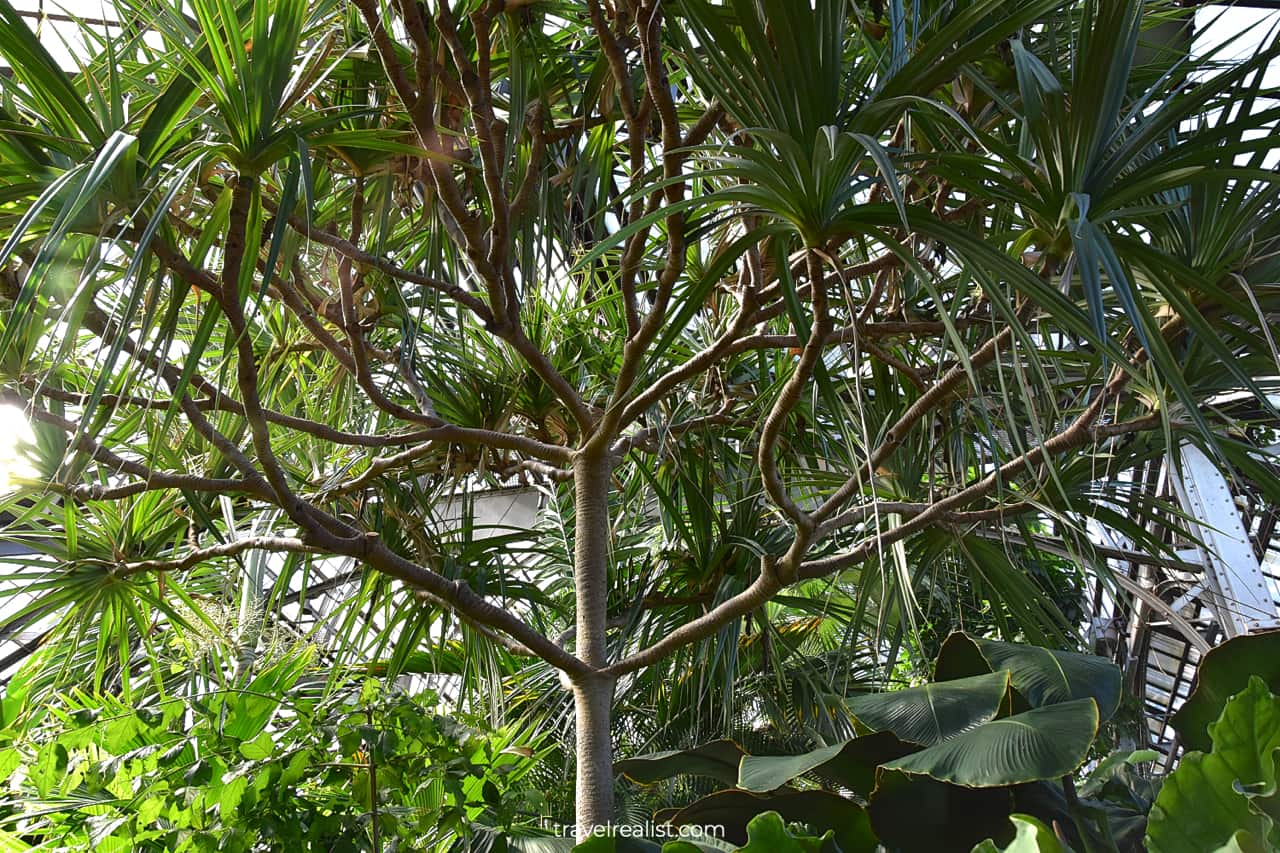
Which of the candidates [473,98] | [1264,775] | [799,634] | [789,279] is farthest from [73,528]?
[799,634]

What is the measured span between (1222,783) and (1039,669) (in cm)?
23

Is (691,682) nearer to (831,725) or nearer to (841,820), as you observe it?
(831,725)

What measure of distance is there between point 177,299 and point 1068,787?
36.8 inches

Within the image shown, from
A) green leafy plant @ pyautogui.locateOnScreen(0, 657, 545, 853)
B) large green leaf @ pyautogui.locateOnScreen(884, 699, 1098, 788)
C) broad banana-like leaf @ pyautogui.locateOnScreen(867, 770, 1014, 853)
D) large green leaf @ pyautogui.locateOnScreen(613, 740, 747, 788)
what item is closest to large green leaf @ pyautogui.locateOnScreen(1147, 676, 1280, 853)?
large green leaf @ pyautogui.locateOnScreen(884, 699, 1098, 788)

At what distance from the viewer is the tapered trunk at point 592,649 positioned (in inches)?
49.0

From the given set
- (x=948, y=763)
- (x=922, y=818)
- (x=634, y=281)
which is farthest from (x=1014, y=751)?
(x=634, y=281)

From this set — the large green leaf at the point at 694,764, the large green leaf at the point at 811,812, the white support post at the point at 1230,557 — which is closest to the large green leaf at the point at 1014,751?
the large green leaf at the point at 811,812

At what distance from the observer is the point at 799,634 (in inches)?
125

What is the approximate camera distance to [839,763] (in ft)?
2.90

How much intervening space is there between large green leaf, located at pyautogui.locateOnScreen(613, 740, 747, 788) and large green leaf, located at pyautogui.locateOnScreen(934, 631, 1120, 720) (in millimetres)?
228

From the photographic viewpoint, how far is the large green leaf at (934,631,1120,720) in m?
0.83

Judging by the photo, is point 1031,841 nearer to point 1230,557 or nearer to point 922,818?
point 922,818

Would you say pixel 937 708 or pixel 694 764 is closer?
pixel 937 708

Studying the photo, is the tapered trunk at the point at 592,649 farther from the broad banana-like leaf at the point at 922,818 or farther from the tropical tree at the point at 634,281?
the broad banana-like leaf at the point at 922,818
